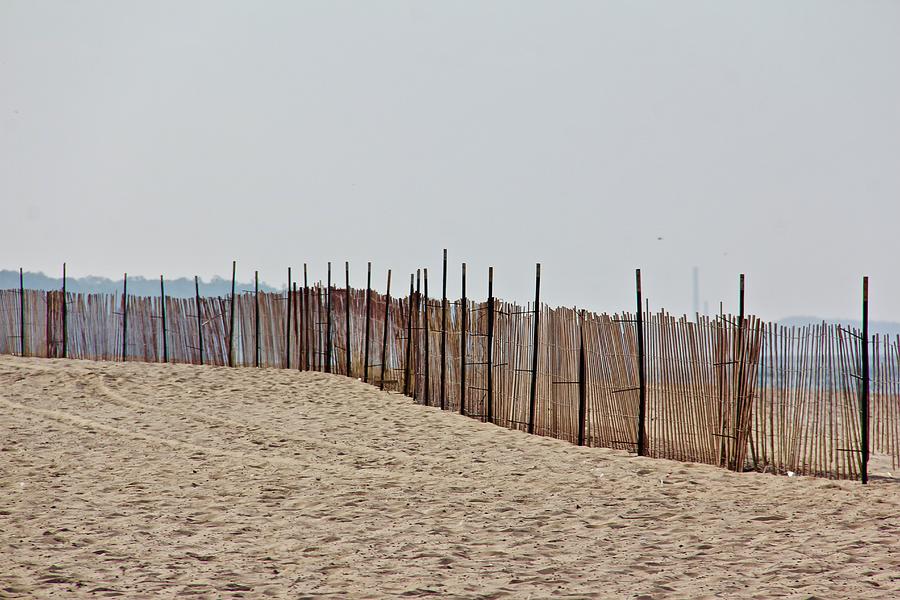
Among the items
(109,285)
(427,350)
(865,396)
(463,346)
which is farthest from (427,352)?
(109,285)

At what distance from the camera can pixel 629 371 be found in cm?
836

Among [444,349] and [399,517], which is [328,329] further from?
[399,517]

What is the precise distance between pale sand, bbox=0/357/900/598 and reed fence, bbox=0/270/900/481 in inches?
12.9

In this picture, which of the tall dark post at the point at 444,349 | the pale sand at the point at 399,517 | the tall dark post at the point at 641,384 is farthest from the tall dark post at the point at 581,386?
the tall dark post at the point at 444,349

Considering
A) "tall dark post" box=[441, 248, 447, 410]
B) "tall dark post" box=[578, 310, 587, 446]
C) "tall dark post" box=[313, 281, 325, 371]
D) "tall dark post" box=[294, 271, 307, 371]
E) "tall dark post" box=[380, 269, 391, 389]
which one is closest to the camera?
"tall dark post" box=[578, 310, 587, 446]

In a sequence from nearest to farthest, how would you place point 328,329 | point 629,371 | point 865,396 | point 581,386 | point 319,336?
point 865,396 < point 629,371 < point 581,386 < point 328,329 < point 319,336

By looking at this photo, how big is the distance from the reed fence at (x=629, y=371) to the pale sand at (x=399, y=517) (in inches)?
12.9

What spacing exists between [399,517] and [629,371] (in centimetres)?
284

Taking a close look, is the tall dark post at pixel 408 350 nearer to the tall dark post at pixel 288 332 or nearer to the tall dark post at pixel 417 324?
the tall dark post at pixel 417 324

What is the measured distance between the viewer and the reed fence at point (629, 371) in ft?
24.7

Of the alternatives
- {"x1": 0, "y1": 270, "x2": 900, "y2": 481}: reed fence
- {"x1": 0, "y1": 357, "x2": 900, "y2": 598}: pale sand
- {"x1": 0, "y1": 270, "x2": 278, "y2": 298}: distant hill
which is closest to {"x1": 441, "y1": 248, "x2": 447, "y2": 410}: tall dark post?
{"x1": 0, "y1": 270, "x2": 900, "y2": 481}: reed fence

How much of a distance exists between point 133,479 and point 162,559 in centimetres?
217

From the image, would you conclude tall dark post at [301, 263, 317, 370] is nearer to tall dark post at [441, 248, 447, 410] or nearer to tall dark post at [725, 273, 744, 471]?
tall dark post at [441, 248, 447, 410]

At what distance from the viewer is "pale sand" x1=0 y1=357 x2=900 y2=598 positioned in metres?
5.08
